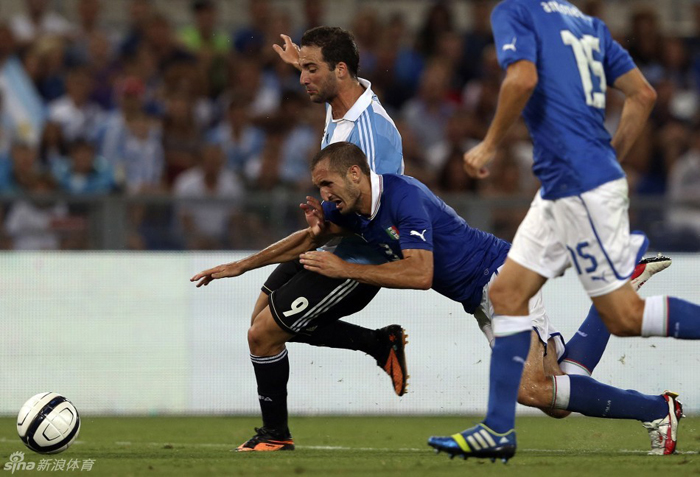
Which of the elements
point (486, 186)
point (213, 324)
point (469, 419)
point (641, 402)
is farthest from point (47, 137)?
point (641, 402)

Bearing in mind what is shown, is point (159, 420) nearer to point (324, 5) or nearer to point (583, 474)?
point (583, 474)

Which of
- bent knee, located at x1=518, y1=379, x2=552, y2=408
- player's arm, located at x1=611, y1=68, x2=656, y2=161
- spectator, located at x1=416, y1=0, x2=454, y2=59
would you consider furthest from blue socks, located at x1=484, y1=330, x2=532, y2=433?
spectator, located at x1=416, y1=0, x2=454, y2=59

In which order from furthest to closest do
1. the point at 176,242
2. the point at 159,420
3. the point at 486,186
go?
the point at 486,186 < the point at 176,242 < the point at 159,420

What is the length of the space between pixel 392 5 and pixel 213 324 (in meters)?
6.70

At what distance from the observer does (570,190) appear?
18.1 feet

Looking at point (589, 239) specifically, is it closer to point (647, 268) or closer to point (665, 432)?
point (647, 268)

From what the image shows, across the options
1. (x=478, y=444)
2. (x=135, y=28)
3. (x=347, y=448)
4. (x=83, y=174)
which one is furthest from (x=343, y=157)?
(x=135, y=28)

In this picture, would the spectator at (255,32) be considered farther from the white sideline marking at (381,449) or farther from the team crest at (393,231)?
the team crest at (393,231)

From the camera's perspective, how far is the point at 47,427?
21.6 ft

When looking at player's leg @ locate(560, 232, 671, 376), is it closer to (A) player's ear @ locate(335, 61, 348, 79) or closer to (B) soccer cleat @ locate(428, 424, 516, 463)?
(B) soccer cleat @ locate(428, 424, 516, 463)

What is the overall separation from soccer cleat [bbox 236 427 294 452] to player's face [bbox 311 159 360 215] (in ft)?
4.99

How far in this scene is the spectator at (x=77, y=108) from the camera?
41.9 feet

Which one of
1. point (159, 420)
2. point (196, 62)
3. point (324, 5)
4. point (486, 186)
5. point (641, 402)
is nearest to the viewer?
point (641, 402)

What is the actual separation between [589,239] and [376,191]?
1333mm
